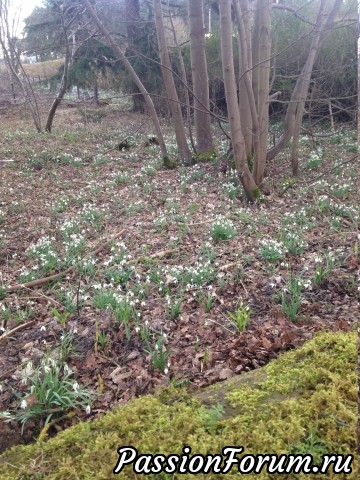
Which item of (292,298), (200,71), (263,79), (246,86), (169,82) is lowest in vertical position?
(292,298)

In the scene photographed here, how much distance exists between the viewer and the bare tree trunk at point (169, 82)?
8.94m

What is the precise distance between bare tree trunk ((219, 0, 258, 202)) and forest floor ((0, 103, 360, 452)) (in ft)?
1.25

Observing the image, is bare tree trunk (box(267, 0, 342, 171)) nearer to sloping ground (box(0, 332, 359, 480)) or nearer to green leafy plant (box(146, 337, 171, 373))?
green leafy plant (box(146, 337, 171, 373))

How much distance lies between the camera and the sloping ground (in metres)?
1.53

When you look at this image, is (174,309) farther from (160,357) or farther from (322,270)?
(322,270)

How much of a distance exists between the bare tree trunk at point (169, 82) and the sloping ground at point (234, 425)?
296 inches

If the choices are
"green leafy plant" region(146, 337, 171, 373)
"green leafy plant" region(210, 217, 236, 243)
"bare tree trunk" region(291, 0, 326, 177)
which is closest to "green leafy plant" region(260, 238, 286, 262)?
"green leafy plant" region(210, 217, 236, 243)

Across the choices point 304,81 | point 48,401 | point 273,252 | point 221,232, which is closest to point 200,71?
point 304,81

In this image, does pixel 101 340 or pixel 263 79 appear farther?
pixel 263 79

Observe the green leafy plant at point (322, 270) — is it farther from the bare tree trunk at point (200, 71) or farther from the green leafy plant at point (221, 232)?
the bare tree trunk at point (200, 71)

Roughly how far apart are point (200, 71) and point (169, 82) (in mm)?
821

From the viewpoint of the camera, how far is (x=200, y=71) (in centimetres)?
957

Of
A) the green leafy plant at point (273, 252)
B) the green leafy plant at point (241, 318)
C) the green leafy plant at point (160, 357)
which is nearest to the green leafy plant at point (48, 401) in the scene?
the green leafy plant at point (160, 357)

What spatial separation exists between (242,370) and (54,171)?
864cm
